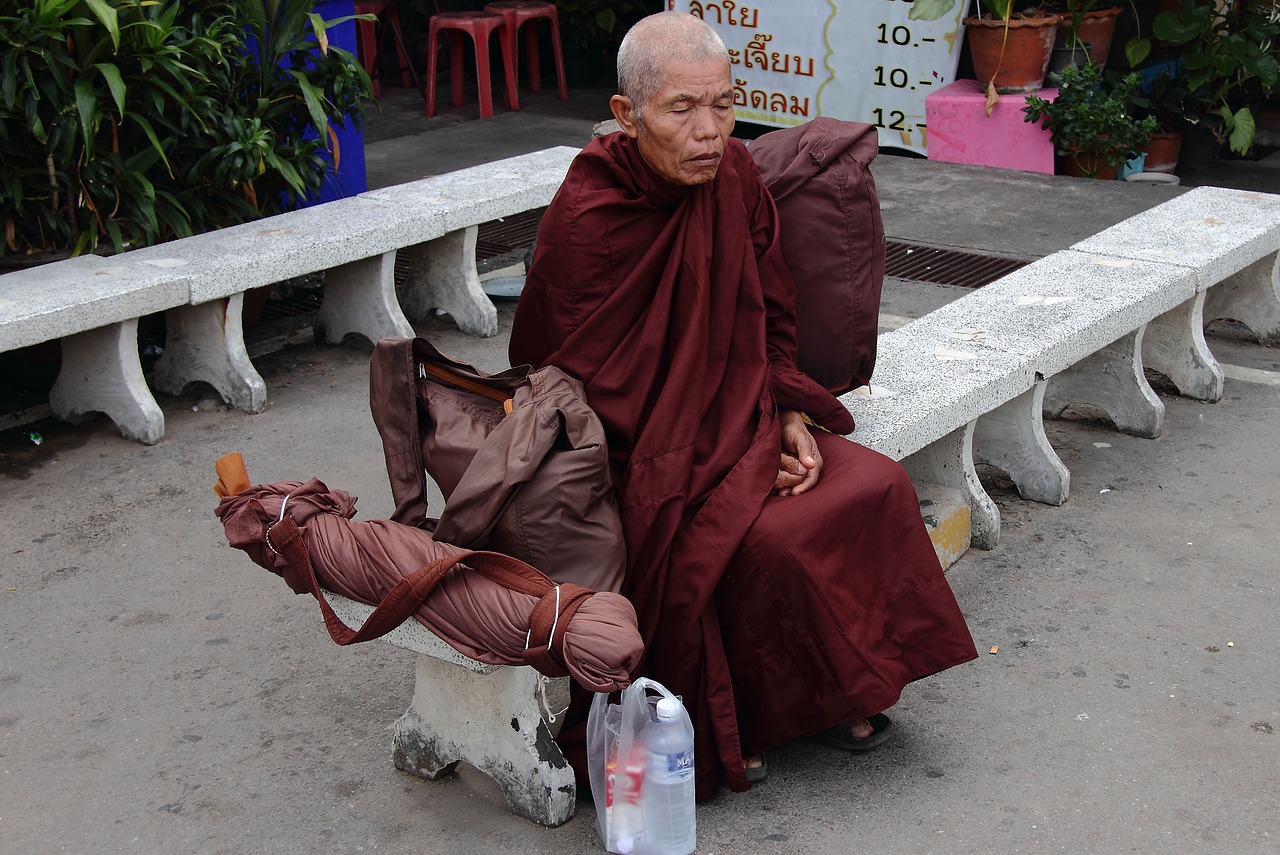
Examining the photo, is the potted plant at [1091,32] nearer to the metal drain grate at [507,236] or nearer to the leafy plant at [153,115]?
the metal drain grate at [507,236]

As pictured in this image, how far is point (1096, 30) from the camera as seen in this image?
7504 millimetres

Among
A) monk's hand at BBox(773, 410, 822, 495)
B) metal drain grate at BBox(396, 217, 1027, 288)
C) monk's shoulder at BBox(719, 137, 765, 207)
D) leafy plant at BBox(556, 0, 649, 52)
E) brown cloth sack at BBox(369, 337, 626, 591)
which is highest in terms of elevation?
monk's shoulder at BBox(719, 137, 765, 207)

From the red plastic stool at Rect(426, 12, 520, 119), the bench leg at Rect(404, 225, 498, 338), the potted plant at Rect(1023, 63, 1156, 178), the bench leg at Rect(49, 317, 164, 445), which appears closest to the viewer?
the bench leg at Rect(49, 317, 164, 445)

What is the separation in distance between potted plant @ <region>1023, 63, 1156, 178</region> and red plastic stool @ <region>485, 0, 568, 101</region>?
3.73 m

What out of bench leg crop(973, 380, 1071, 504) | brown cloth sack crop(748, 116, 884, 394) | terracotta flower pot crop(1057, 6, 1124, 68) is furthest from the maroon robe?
terracotta flower pot crop(1057, 6, 1124, 68)

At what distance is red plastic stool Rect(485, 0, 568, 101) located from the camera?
31.2 feet

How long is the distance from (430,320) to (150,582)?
233cm

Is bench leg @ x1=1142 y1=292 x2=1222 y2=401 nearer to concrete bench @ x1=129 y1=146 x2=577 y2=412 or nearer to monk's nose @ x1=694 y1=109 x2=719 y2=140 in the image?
concrete bench @ x1=129 y1=146 x2=577 y2=412

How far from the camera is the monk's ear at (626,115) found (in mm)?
2750

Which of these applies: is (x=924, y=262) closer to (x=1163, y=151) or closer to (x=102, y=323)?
(x=1163, y=151)

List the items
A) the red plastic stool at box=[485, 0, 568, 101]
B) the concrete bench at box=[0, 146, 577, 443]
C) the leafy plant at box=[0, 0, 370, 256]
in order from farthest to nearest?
the red plastic stool at box=[485, 0, 568, 101] → the leafy plant at box=[0, 0, 370, 256] → the concrete bench at box=[0, 146, 577, 443]

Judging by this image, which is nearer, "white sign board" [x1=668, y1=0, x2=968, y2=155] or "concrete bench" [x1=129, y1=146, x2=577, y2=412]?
"concrete bench" [x1=129, y1=146, x2=577, y2=412]

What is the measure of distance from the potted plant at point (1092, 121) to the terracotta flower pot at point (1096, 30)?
20 centimetres

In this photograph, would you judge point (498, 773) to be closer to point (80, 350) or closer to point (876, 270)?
point (876, 270)
